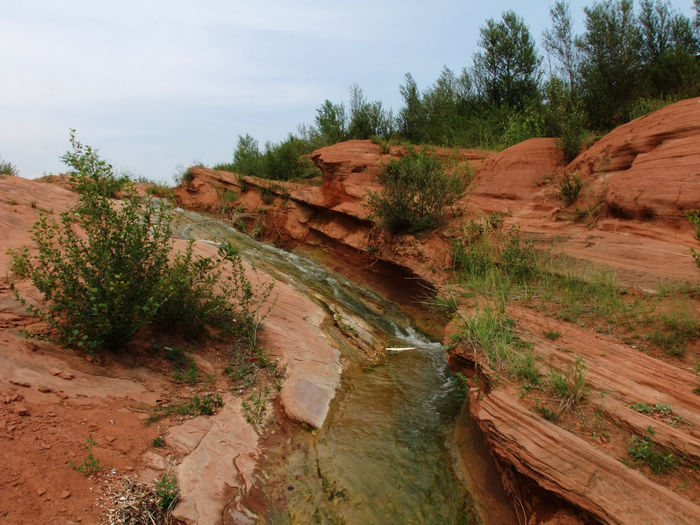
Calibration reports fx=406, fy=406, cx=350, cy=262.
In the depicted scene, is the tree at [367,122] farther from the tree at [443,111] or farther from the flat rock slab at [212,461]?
the flat rock slab at [212,461]

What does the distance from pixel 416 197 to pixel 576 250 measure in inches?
140

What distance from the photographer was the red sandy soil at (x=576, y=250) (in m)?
2.38

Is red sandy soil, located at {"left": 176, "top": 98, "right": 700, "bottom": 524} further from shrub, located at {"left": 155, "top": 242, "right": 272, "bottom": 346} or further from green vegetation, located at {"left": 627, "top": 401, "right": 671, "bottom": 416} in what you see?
shrub, located at {"left": 155, "top": 242, "right": 272, "bottom": 346}

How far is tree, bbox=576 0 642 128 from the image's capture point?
10.1 metres

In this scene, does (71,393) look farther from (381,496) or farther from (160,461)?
(381,496)

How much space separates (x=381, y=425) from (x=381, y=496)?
96 centimetres

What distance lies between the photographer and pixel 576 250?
6035 millimetres

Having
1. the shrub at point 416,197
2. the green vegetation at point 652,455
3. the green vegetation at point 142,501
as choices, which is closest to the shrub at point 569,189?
the shrub at point 416,197

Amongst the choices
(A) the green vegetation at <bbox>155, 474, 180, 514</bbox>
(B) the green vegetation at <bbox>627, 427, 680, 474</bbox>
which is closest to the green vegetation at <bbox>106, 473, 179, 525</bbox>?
(A) the green vegetation at <bbox>155, 474, 180, 514</bbox>

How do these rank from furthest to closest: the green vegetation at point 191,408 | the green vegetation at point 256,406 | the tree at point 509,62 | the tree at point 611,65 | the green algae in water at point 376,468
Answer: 1. the tree at point 509,62
2. the tree at point 611,65
3. the green vegetation at point 256,406
4. the green vegetation at point 191,408
5. the green algae in water at point 376,468

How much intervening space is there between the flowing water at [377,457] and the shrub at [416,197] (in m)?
3.45

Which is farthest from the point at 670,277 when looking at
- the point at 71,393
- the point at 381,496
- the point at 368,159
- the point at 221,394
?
the point at 368,159

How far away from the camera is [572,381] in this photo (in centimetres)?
308

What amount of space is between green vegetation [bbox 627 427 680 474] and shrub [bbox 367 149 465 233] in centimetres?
611
